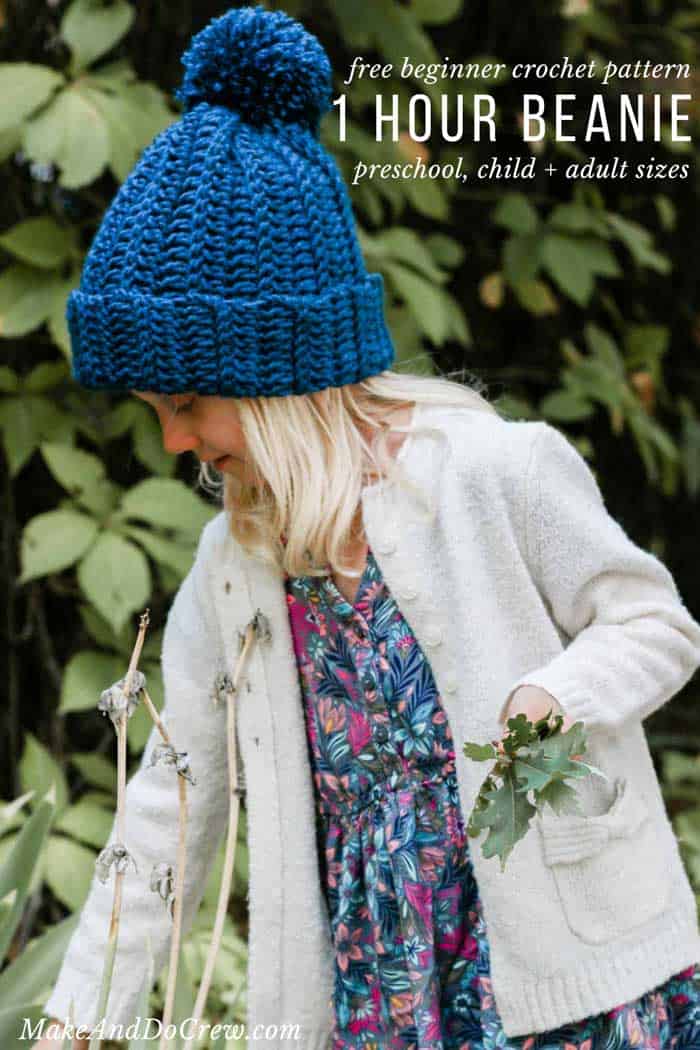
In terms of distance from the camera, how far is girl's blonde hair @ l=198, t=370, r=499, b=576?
52.7 inches

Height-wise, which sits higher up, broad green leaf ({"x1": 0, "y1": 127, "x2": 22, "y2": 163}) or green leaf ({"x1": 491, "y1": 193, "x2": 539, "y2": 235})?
green leaf ({"x1": 491, "y1": 193, "x2": 539, "y2": 235})

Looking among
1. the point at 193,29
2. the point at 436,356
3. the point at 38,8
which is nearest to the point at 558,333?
the point at 436,356

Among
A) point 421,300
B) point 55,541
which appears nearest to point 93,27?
point 421,300

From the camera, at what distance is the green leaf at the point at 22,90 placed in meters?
1.93

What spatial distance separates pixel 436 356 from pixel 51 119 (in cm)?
112

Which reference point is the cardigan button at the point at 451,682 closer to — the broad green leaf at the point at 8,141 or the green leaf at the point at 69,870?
the green leaf at the point at 69,870

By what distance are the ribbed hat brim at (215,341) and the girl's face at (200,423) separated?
0.03m

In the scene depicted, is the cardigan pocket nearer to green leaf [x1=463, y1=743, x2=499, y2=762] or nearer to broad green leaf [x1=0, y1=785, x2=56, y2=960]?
green leaf [x1=463, y1=743, x2=499, y2=762]

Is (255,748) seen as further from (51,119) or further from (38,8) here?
(38,8)

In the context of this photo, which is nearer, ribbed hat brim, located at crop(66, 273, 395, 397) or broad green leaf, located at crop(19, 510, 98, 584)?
ribbed hat brim, located at crop(66, 273, 395, 397)

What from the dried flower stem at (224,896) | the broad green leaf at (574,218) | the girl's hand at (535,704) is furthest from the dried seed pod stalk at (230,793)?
the broad green leaf at (574,218)

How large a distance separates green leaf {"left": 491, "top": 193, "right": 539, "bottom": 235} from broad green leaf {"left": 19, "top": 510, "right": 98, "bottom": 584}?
3.63 ft

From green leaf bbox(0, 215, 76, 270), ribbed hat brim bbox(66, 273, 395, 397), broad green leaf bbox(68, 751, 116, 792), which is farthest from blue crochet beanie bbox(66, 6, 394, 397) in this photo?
broad green leaf bbox(68, 751, 116, 792)

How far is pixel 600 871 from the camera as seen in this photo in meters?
1.29
